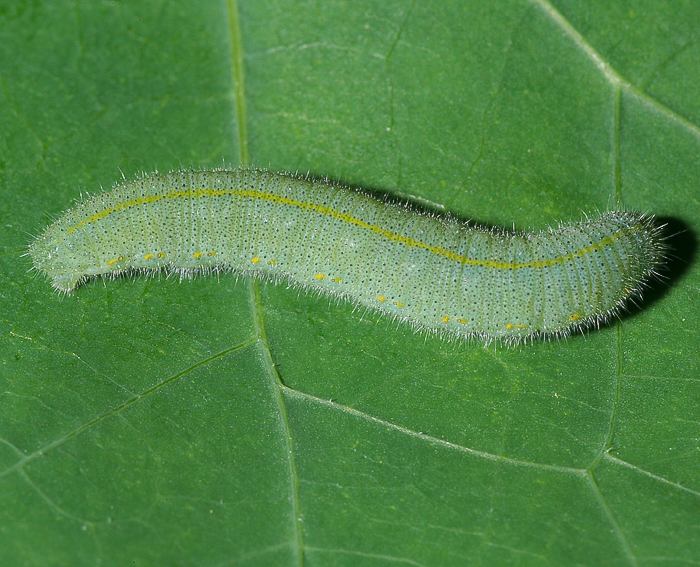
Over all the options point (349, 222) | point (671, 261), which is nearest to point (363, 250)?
point (349, 222)

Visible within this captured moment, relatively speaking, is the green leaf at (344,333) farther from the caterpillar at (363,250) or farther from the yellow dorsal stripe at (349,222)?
the yellow dorsal stripe at (349,222)

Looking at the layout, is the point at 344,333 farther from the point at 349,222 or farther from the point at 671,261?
the point at 671,261

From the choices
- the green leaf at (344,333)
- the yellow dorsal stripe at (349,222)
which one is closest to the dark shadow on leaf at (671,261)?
the green leaf at (344,333)

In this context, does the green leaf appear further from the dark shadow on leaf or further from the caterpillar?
the caterpillar

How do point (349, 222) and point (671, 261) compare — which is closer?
point (349, 222)

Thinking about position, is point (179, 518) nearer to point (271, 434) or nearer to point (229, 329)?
point (271, 434)
